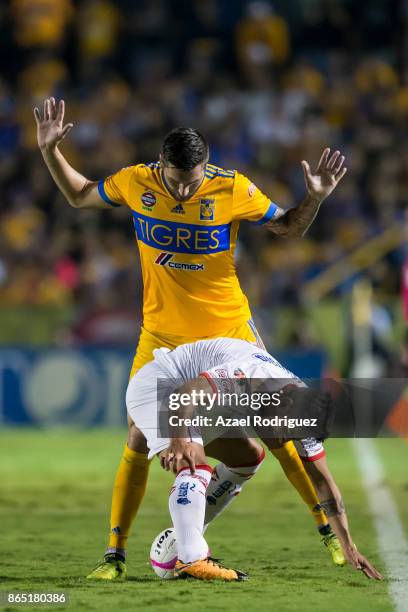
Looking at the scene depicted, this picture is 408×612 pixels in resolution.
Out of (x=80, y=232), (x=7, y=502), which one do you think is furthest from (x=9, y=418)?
(x=7, y=502)

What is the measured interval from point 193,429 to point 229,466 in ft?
3.27

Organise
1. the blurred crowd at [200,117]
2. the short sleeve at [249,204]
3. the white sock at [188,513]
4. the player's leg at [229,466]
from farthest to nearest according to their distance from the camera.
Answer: the blurred crowd at [200,117]
the player's leg at [229,466]
the short sleeve at [249,204]
the white sock at [188,513]

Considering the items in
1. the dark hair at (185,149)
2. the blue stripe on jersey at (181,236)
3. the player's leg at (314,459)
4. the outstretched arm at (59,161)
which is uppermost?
the outstretched arm at (59,161)

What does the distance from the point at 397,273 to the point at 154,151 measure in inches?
151

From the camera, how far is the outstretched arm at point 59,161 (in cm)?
688

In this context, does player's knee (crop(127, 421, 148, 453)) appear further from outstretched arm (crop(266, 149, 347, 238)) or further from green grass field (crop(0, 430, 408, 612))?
outstretched arm (crop(266, 149, 347, 238))

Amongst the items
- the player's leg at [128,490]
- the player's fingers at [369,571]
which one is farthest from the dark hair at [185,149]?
the player's fingers at [369,571]

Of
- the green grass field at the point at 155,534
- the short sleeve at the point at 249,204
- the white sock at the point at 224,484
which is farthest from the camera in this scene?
the white sock at the point at 224,484

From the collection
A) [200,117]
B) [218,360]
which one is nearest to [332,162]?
[218,360]

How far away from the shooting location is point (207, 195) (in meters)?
6.66

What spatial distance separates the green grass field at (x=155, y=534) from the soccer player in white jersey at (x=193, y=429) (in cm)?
14

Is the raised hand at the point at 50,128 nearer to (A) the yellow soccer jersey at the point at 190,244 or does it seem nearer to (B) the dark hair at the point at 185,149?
(A) the yellow soccer jersey at the point at 190,244

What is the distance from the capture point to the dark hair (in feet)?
20.8

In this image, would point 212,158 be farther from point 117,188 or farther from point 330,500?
point 330,500
